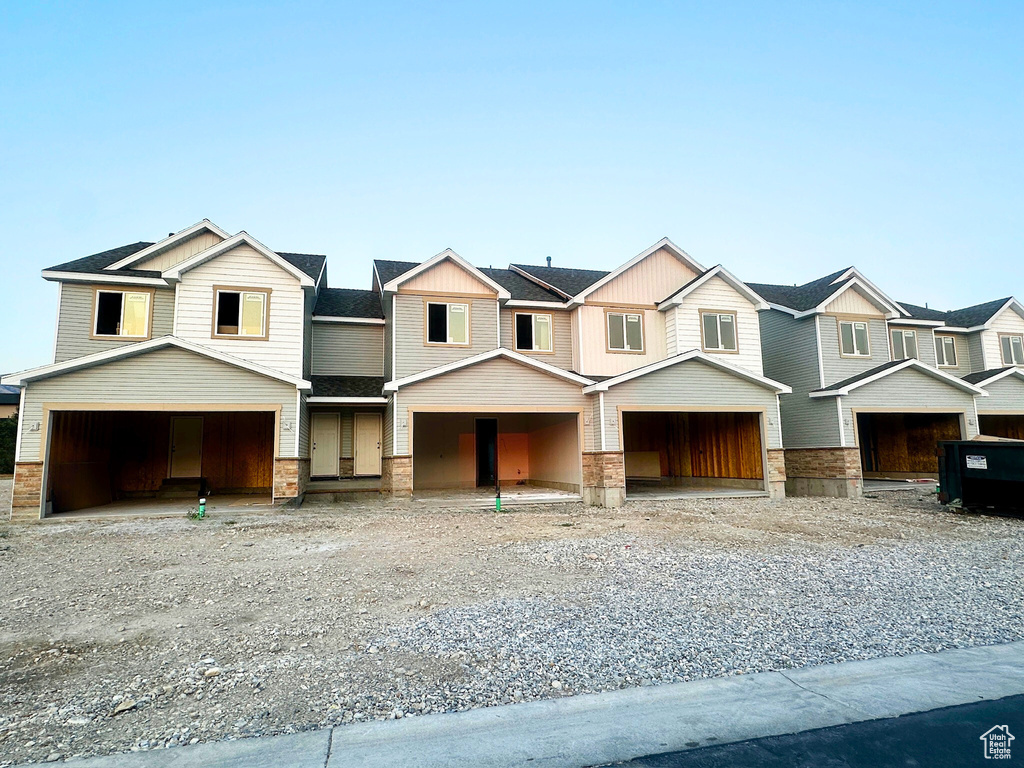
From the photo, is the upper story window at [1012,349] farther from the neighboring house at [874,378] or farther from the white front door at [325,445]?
the white front door at [325,445]

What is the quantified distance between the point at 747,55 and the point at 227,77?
15498mm

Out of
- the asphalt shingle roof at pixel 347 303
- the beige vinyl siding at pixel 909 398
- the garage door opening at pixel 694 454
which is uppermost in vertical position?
the asphalt shingle roof at pixel 347 303

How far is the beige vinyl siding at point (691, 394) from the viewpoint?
1583 centimetres

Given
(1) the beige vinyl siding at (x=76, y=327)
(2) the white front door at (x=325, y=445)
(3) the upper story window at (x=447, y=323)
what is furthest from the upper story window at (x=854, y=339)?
(1) the beige vinyl siding at (x=76, y=327)

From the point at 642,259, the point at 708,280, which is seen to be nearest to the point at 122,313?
the point at 642,259

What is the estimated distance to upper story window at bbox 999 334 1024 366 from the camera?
76.5 ft

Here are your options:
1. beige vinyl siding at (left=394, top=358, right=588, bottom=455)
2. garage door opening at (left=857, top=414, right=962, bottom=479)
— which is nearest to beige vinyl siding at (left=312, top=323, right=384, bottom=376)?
beige vinyl siding at (left=394, top=358, right=588, bottom=455)

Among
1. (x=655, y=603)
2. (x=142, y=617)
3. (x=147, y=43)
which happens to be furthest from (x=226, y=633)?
(x=147, y=43)

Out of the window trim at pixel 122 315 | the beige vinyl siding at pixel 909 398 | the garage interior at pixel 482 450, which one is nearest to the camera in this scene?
the window trim at pixel 122 315

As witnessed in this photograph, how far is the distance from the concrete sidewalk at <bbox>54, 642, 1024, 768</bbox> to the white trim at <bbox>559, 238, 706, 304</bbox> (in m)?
14.4

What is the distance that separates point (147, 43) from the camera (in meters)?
14.7

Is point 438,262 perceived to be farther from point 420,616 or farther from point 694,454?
point 420,616

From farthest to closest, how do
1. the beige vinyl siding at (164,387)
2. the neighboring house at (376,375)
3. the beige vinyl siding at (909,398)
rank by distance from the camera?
the beige vinyl siding at (909,398)
the neighboring house at (376,375)
the beige vinyl siding at (164,387)

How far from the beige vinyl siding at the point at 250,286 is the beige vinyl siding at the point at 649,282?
8994mm
